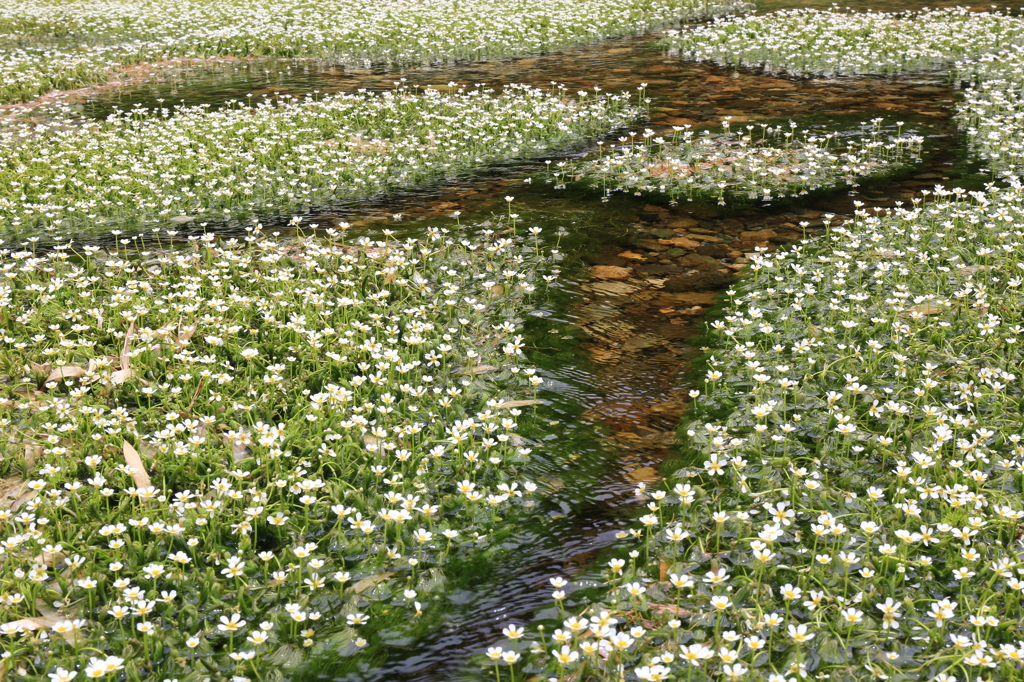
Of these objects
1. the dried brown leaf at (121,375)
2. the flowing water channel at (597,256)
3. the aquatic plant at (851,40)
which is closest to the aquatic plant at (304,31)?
the flowing water channel at (597,256)

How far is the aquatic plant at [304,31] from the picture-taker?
20938 millimetres

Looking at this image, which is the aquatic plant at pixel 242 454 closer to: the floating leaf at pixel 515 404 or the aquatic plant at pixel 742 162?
the floating leaf at pixel 515 404

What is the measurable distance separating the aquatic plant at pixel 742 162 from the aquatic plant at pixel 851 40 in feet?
17.4

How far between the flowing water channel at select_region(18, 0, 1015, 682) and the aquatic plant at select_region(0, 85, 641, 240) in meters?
0.79

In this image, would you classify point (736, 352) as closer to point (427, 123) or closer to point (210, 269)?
point (210, 269)

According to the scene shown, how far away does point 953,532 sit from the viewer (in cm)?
498

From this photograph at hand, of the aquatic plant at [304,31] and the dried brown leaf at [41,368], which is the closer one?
the dried brown leaf at [41,368]

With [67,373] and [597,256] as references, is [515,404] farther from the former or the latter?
[67,373]

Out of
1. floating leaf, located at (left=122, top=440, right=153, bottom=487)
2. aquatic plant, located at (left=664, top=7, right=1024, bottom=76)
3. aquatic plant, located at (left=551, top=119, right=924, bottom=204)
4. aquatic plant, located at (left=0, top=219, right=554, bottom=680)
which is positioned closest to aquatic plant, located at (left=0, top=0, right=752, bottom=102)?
aquatic plant, located at (left=664, top=7, right=1024, bottom=76)

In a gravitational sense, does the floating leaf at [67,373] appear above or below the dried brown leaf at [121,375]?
below

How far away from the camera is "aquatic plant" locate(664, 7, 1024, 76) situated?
18.7 m

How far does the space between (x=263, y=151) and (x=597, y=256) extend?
6.24 metres

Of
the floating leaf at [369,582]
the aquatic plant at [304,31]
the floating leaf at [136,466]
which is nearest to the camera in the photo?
the floating leaf at [369,582]

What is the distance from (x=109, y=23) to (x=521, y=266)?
22169 mm
